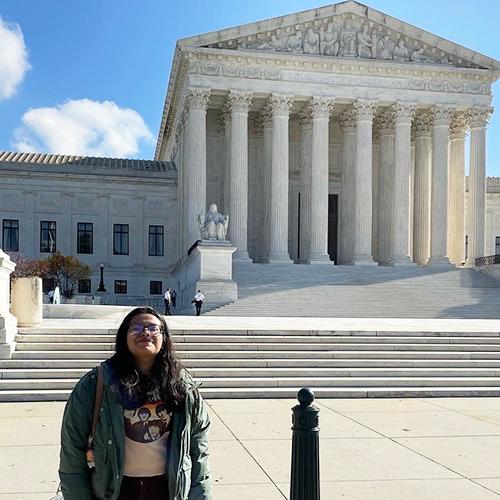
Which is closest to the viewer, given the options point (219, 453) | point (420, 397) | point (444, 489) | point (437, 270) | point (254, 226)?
point (444, 489)

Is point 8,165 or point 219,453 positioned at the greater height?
point 8,165

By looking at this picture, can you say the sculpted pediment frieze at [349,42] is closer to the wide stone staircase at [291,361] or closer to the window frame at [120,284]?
the window frame at [120,284]

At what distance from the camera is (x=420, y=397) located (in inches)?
547

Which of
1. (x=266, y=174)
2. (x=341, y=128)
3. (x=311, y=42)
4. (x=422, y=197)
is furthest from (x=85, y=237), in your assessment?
(x=422, y=197)

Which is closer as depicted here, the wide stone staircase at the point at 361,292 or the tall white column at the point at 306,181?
the wide stone staircase at the point at 361,292

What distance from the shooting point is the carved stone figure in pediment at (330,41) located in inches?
1895

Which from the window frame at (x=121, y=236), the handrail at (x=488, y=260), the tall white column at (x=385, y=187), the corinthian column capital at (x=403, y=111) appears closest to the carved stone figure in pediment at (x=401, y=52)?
the corinthian column capital at (x=403, y=111)

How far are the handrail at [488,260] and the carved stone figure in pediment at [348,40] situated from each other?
1701cm

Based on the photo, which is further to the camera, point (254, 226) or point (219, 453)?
point (254, 226)

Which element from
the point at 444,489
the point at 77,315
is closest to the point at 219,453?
the point at 444,489

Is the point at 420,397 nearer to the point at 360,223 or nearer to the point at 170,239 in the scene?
the point at 360,223

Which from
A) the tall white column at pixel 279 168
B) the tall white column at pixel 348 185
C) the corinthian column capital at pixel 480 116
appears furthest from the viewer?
the tall white column at pixel 348 185

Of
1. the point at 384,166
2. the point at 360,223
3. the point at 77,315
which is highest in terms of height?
the point at 384,166

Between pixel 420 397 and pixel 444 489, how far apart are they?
707 centimetres
